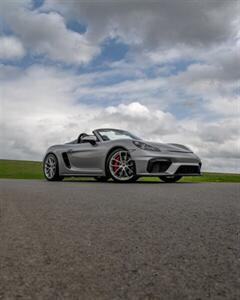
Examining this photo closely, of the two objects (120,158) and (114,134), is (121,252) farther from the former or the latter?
(114,134)

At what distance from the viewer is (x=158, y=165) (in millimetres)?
8789

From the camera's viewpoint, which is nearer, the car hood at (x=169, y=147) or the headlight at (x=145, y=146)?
the headlight at (x=145, y=146)

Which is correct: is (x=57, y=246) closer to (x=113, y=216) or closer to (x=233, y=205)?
(x=113, y=216)

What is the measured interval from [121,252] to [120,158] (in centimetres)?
663

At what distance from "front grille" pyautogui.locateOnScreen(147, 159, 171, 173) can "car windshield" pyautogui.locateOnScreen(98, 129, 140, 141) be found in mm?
1483

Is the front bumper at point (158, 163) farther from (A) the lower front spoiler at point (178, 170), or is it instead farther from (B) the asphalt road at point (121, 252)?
(B) the asphalt road at point (121, 252)

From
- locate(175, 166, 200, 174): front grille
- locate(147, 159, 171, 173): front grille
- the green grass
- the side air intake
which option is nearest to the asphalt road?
locate(147, 159, 171, 173): front grille

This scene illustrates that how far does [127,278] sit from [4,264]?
745mm

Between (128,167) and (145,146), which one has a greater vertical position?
(145,146)

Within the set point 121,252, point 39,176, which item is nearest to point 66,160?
point 39,176

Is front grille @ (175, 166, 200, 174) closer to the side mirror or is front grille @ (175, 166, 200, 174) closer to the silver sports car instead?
the silver sports car

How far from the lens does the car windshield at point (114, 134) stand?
33.3 ft

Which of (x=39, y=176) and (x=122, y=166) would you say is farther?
(x=39, y=176)

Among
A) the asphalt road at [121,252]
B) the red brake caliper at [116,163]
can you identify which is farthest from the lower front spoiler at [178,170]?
the asphalt road at [121,252]
